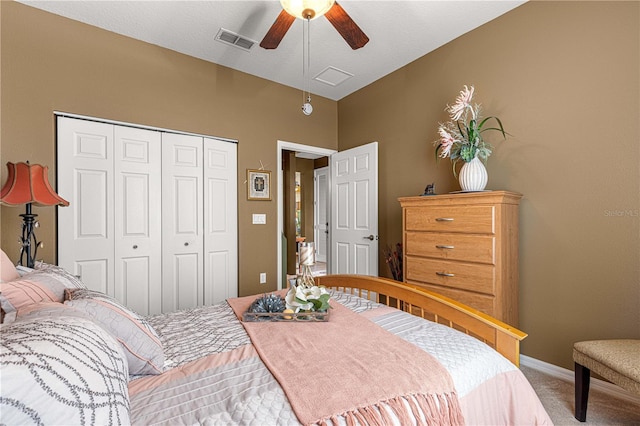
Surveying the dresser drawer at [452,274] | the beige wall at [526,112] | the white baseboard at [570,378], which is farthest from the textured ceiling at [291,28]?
the white baseboard at [570,378]

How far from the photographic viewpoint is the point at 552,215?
7.57 ft

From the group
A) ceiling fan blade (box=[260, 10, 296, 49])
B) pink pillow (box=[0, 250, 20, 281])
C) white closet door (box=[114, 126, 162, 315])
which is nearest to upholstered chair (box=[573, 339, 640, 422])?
ceiling fan blade (box=[260, 10, 296, 49])

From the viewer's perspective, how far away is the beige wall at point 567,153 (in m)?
1.99

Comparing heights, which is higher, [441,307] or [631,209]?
[631,209]

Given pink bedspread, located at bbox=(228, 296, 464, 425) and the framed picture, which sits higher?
the framed picture

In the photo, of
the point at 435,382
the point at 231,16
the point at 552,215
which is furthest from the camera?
the point at 231,16

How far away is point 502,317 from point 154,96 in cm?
369

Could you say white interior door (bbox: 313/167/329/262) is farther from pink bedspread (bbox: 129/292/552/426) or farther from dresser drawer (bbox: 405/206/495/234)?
pink bedspread (bbox: 129/292/552/426)

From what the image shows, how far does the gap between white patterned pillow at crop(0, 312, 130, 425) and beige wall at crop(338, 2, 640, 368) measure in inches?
108

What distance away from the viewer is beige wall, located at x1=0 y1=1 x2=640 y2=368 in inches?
79.6

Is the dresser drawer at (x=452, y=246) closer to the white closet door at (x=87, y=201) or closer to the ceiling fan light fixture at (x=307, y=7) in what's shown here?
the ceiling fan light fixture at (x=307, y=7)

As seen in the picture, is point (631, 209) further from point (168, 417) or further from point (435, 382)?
point (168, 417)

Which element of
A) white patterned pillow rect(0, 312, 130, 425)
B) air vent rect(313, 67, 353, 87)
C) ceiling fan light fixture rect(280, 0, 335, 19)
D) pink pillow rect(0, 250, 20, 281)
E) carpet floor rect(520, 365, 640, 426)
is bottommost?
carpet floor rect(520, 365, 640, 426)

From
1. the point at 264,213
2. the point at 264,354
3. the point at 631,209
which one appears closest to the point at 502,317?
the point at 631,209
